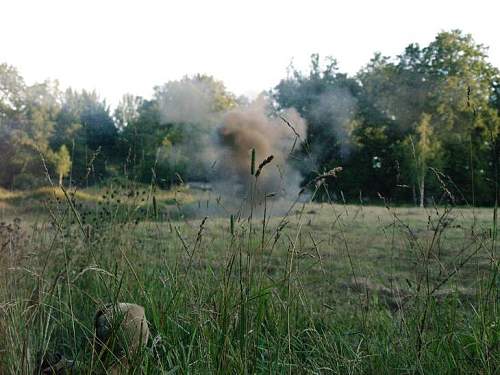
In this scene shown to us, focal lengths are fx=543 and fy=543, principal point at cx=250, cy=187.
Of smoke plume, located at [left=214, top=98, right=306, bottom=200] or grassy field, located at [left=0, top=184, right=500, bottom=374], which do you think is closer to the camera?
grassy field, located at [left=0, top=184, right=500, bottom=374]

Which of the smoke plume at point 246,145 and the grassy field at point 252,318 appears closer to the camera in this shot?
the grassy field at point 252,318

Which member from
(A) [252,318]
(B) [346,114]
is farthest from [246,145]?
(B) [346,114]

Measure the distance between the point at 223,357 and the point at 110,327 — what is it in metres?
0.40

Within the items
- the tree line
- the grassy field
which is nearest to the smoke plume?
the tree line

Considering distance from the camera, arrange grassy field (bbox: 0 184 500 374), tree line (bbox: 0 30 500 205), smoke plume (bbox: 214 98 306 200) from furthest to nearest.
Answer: tree line (bbox: 0 30 500 205) → smoke plume (bbox: 214 98 306 200) → grassy field (bbox: 0 184 500 374)

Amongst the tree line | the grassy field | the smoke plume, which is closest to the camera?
the grassy field

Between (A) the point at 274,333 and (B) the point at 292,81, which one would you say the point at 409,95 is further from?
(A) the point at 274,333

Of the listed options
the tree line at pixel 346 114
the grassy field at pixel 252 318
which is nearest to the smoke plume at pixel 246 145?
the tree line at pixel 346 114

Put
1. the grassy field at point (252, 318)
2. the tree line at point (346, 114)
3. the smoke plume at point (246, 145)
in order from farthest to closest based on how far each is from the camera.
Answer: the tree line at point (346, 114)
the smoke plume at point (246, 145)
the grassy field at point (252, 318)

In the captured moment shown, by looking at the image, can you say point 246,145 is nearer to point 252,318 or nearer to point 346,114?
point 252,318

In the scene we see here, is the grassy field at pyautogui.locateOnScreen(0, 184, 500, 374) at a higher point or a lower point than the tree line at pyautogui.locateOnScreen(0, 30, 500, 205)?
lower

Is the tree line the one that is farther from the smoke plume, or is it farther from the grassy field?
the grassy field

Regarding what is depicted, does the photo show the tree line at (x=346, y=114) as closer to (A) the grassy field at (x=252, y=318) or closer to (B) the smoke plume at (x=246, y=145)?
(B) the smoke plume at (x=246, y=145)

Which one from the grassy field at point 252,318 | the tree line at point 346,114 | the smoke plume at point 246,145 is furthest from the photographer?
the tree line at point 346,114
